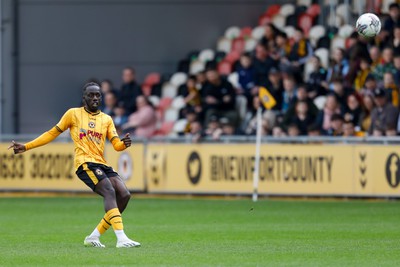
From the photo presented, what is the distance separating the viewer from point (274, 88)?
27.9 m

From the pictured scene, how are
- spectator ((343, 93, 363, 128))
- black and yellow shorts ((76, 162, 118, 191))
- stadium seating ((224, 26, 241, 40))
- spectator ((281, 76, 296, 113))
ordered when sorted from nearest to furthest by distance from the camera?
black and yellow shorts ((76, 162, 118, 191))
spectator ((343, 93, 363, 128))
spectator ((281, 76, 296, 113))
stadium seating ((224, 26, 241, 40))

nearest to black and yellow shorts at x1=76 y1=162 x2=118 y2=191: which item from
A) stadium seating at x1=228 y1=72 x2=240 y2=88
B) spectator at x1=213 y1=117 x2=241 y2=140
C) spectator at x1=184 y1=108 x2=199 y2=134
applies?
spectator at x1=213 y1=117 x2=241 y2=140

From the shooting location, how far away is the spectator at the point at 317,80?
27.6m

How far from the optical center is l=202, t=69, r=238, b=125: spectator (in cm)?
2820

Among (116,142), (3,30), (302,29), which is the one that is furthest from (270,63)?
(116,142)

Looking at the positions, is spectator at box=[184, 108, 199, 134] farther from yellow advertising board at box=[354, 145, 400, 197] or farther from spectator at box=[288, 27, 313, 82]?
yellow advertising board at box=[354, 145, 400, 197]

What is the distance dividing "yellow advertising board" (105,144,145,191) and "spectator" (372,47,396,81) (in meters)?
5.66

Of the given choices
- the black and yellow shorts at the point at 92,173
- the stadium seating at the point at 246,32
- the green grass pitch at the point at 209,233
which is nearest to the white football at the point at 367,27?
the green grass pitch at the point at 209,233

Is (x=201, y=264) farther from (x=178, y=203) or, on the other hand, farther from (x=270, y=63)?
(x=270, y=63)

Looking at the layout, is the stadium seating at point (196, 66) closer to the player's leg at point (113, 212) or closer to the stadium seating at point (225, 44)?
the stadium seating at point (225, 44)

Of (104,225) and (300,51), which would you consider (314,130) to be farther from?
(104,225)

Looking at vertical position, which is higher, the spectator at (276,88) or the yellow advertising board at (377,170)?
the spectator at (276,88)

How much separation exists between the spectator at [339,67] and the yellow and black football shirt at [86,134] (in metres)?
12.4

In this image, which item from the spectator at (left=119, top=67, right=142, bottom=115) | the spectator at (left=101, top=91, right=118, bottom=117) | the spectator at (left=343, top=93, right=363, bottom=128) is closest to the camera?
the spectator at (left=343, top=93, right=363, bottom=128)
